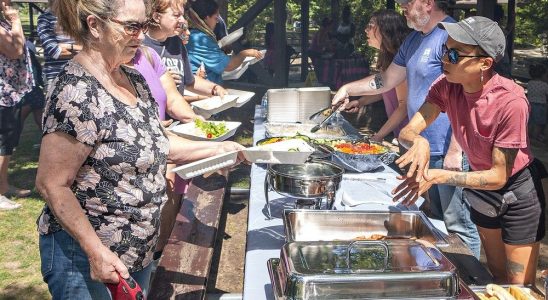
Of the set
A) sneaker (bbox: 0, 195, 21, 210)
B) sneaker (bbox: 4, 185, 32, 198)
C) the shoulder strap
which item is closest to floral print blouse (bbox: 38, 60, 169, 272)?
the shoulder strap

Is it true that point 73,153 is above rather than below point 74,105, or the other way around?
below

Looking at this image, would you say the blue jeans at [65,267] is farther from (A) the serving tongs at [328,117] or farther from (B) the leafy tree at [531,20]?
(B) the leafy tree at [531,20]

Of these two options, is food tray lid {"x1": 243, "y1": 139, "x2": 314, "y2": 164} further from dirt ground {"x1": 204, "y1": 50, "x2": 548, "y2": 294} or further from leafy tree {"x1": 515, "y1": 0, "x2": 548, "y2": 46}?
leafy tree {"x1": 515, "y1": 0, "x2": 548, "y2": 46}

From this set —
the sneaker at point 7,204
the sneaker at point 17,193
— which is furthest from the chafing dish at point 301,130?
the sneaker at point 17,193

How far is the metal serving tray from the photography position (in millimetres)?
2029

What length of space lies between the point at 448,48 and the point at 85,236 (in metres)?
Result: 1.40

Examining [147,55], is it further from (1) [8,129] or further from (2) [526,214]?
→ (1) [8,129]

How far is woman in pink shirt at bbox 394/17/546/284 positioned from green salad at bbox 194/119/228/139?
1161mm

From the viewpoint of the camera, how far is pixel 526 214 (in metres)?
2.01

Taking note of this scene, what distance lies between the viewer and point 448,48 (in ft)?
6.61

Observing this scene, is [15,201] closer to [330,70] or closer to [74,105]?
[74,105]

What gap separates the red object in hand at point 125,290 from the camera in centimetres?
153

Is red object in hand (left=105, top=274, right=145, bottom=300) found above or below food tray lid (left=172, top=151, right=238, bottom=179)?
below

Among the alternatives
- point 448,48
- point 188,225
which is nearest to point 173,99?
point 188,225
